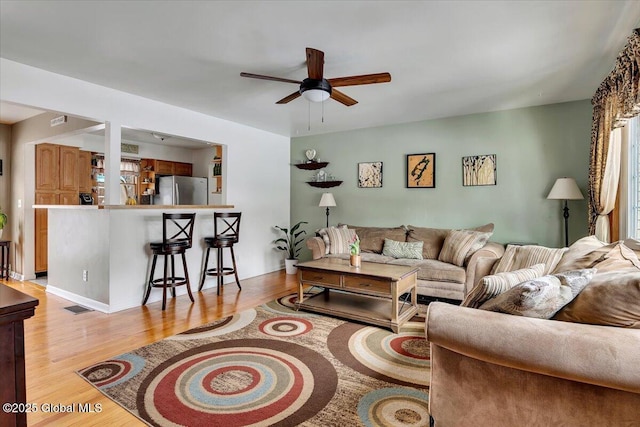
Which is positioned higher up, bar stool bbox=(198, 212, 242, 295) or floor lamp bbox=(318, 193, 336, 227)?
floor lamp bbox=(318, 193, 336, 227)

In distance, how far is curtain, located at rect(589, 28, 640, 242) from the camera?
249 cm

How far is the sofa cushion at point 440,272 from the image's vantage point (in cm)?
384

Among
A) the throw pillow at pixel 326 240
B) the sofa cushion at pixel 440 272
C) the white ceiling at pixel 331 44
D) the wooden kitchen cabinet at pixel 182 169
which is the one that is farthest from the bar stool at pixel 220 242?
the wooden kitchen cabinet at pixel 182 169

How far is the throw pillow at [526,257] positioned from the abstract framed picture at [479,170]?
1970 millimetres

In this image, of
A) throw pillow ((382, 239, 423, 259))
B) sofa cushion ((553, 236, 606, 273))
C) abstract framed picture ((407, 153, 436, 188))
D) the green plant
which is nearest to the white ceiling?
abstract framed picture ((407, 153, 436, 188))

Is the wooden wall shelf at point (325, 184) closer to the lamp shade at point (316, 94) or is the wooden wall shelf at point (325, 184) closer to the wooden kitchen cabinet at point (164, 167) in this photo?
the lamp shade at point (316, 94)

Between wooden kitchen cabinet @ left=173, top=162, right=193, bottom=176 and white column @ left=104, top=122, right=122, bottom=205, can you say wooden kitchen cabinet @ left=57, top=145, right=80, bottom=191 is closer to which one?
wooden kitchen cabinet @ left=173, top=162, right=193, bottom=176

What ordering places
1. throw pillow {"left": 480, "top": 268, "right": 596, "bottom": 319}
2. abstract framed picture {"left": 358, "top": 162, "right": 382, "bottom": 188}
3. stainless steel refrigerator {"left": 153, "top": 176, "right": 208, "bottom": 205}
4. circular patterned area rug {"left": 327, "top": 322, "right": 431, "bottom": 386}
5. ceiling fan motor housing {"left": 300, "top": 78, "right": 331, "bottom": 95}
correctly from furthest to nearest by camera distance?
stainless steel refrigerator {"left": 153, "top": 176, "right": 208, "bottom": 205}, abstract framed picture {"left": 358, "top": 162, "right": 382, "bottom": 188}, ceiling fan motor housing {"left": 300, "top": 78, "right": 331, "bottom": 95}, circular patterned area rug {"left": 327, "top": 322, "right": 431, "bottom": 386}, throw pillow {"left": 480, "top": 268, "right": 596, "bottom": 319}

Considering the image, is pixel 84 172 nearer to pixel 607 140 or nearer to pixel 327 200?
pixel 327 200

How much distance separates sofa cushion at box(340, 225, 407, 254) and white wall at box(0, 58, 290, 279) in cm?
178

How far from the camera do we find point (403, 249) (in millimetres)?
4559

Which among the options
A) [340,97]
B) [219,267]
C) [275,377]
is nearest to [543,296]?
[275,377]

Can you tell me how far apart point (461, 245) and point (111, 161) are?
4228mm

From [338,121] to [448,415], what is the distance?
4.38 metres
